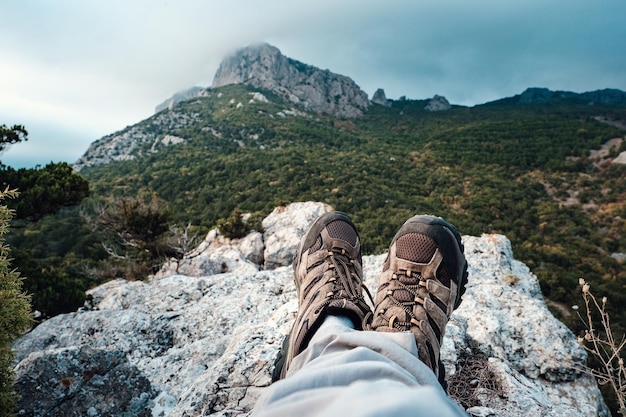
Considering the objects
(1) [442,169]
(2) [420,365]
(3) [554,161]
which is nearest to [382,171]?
(1) [442,169]

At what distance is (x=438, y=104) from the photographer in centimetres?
8681

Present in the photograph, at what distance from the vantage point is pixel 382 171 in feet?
111

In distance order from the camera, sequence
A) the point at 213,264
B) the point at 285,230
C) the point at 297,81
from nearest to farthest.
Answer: the point at 213,264
the point at 285,230
the point at 297,81

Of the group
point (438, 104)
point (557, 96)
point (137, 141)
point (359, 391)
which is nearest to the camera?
point (359, 391)

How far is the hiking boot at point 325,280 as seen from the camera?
154cm

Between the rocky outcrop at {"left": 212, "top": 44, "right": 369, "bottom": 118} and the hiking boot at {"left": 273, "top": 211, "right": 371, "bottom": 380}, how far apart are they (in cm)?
8398

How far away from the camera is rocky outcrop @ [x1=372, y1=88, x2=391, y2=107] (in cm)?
9581

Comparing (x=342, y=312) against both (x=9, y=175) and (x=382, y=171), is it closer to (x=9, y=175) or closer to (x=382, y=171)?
(x=9, y=175)

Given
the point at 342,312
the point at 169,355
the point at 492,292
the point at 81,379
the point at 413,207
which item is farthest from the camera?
the point at 413,207

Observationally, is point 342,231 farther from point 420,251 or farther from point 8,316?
point 8,316

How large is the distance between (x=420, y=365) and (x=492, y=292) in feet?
8.91

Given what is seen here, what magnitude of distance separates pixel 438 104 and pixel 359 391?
98.3 metres

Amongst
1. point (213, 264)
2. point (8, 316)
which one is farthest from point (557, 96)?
point (8, 316)

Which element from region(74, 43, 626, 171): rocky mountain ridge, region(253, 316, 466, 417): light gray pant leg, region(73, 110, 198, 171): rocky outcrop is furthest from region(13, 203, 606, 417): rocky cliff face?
region(74, 43, 626, 171): rocky mountain ridge
